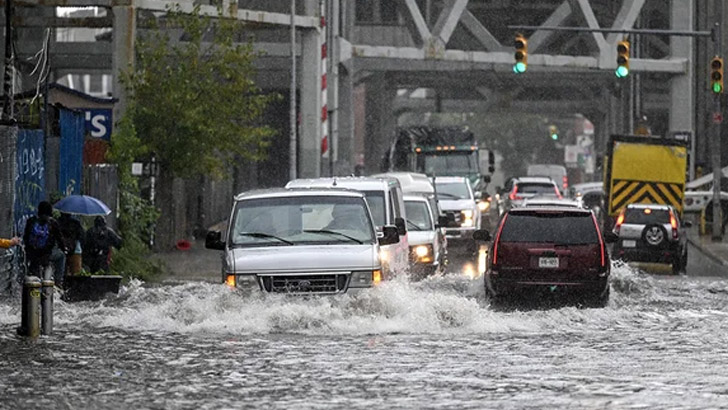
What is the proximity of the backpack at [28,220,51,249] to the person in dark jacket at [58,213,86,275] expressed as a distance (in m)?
2.36

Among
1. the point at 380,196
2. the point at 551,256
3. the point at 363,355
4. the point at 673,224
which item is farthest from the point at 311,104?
the point at 363,355

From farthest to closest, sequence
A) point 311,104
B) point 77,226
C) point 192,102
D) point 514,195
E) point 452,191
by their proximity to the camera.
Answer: point 514,195, point 311,104, point 452,191, point 192,102, point 77,226

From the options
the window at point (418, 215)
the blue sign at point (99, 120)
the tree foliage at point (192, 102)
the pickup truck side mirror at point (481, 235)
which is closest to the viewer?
the pickup truck side mirror at point (481, 235)

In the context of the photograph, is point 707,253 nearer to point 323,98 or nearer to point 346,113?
point 323,98

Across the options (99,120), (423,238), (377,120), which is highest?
(377,120)

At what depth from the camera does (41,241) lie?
74.9ft

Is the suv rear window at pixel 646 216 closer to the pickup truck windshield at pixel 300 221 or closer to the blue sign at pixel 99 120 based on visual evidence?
the blue sign at pixel 99 120

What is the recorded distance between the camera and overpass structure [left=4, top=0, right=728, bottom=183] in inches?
1895

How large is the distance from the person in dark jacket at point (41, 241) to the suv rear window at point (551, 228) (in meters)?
6.08

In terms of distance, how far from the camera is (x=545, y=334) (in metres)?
19.2

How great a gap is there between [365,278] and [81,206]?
288 inches

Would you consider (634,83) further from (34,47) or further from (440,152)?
(34,47)

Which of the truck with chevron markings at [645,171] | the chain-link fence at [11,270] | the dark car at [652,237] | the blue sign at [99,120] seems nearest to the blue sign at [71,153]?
the blue sign at [99,120]

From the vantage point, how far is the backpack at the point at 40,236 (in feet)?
74.9
